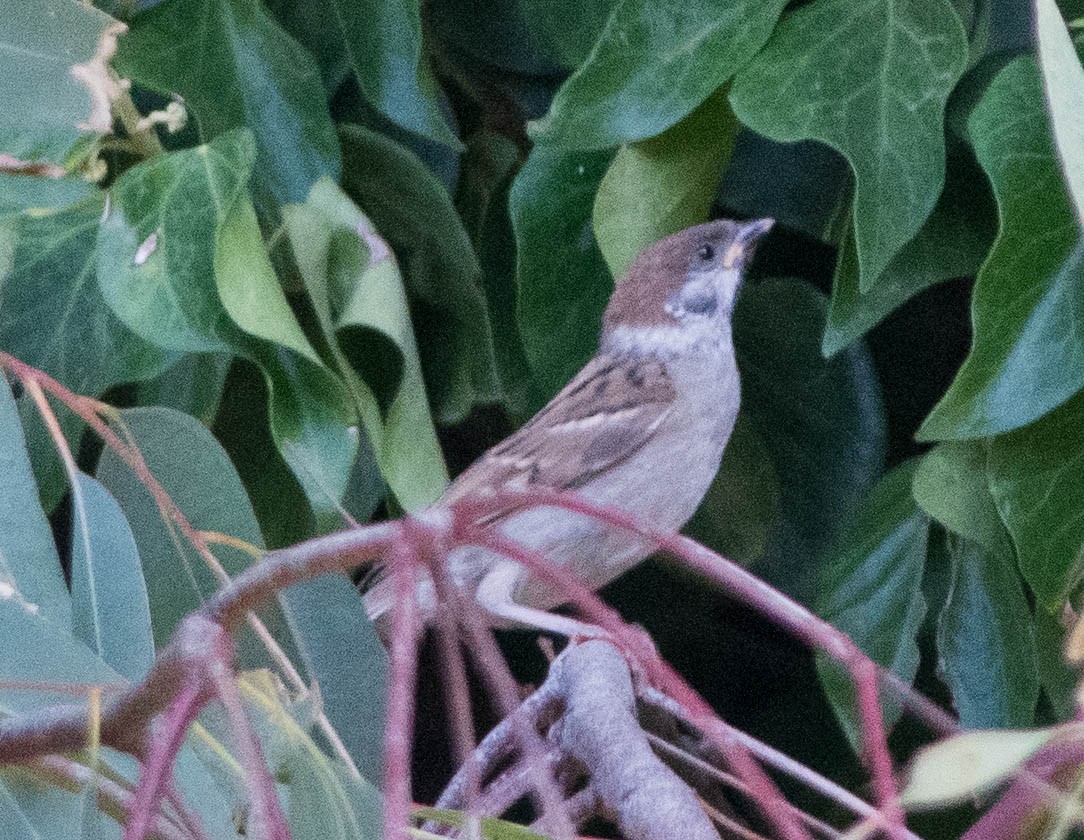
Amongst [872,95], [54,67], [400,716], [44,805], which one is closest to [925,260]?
[872,95]

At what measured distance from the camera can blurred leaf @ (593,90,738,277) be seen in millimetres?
1421

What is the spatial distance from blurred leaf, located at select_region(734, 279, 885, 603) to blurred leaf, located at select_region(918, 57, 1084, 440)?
15.8 inches

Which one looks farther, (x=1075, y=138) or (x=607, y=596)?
(x=607, y=596)

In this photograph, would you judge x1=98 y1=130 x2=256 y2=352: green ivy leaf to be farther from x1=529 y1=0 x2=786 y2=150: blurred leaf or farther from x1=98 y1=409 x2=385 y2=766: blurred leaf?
x1=529 y1=0 x2=786 y2=150: blurred leaf

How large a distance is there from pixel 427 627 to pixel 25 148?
0.86 m

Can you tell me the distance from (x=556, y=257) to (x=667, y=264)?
43 centimetres

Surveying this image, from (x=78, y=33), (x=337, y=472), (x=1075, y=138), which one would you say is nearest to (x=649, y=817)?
(x=1075, y=138)

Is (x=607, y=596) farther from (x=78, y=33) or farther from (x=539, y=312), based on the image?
(x=78, y=33)

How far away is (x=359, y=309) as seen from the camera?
1308 millimetres

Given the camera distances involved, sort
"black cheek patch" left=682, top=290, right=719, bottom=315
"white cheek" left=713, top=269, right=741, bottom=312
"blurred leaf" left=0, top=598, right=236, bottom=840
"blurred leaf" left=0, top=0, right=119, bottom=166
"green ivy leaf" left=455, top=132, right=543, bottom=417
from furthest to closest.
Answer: "black cheek patch" left=682, top=290, right=719, bottom=315, "white cheek" left=713, top=269, right=741, bottom=312, "green ivy leaf" left=455, top=132, right=543, bottom=417, "blurred leaf" left=0, top=0, right=119, bottom=166, "blurred leaf" left=0, top=598, right=236, bottom=840

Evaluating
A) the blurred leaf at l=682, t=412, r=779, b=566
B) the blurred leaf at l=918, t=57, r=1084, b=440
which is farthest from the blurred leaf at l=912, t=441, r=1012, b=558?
the blurred leaf at l=682, t=412, r=779, b=566

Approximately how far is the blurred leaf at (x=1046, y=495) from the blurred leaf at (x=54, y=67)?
31.6 inches

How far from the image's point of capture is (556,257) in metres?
1.50

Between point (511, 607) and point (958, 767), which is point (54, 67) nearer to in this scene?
point (511, 607)
